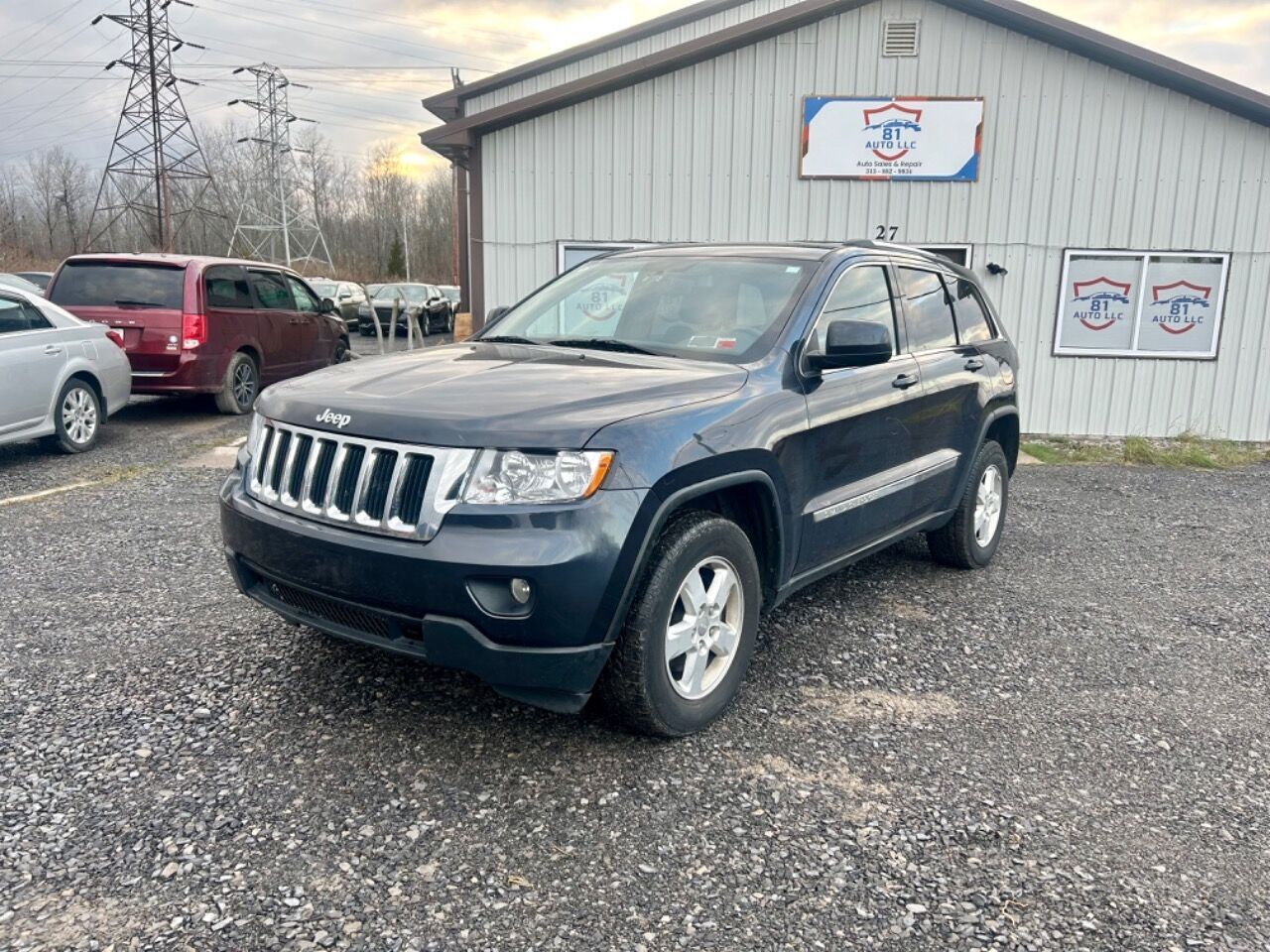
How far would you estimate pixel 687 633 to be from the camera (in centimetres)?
327

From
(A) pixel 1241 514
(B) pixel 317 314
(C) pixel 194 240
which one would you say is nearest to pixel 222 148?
(C) pixel 194 240

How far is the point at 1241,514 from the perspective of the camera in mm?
7500

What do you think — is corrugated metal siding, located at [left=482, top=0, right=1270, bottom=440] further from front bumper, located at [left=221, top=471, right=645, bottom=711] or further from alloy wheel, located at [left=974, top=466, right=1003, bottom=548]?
front bumper, located at [left=221, top=471, right=645, bottom=711]

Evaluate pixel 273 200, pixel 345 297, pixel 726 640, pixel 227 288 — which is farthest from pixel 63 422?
pixel 273 200

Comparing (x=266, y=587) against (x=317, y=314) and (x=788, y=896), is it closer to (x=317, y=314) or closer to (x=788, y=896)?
(x=788, y=896)

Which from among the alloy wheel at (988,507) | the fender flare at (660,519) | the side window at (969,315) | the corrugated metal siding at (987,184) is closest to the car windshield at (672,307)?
the fender flare at (660,519)

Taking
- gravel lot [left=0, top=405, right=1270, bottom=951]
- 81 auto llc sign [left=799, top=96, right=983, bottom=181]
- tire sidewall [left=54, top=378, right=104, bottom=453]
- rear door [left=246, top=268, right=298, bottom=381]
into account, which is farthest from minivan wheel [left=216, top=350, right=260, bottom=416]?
81 auto llc sign [left=799, top=96, right=983, bottom=181]

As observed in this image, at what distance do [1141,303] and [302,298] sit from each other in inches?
393

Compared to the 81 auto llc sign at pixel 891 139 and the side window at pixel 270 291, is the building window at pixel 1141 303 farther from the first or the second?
the side window at pixel 270 291

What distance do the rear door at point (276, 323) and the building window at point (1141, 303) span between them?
8.92 m

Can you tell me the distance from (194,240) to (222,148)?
26.9ft

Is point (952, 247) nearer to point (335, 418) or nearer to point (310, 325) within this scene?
point (310, 325)

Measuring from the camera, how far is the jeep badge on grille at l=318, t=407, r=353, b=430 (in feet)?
10.2

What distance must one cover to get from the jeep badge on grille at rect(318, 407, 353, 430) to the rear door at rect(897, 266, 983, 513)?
9.12 feet
